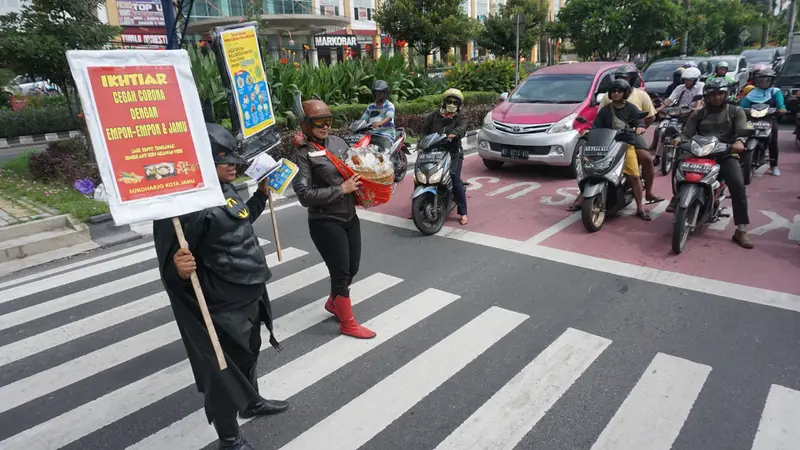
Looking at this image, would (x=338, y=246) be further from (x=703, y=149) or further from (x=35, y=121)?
(x=35, y=121)

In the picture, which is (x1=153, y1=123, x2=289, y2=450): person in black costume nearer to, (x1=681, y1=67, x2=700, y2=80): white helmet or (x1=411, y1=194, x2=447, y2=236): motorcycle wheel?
(x1=411, y1=194, x2=447, y2=236): motorcycle wheel

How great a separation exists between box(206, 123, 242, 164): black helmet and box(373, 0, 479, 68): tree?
1795cm

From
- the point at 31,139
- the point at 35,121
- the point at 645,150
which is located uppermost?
the point at 35,121

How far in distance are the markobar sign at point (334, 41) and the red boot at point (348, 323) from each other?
1420 inches

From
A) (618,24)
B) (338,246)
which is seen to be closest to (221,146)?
(338,246)

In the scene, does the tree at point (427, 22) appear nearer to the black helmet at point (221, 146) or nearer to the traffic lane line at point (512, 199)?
the traffic lane line at point (512, 199)

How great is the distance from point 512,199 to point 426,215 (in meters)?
2.09

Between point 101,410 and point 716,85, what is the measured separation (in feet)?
20.7

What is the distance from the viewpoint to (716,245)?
20.1ft

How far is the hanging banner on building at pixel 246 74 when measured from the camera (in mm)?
4293

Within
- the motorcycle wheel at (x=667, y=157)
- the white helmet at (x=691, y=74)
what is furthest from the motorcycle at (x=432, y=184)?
the white helmet at (x=691, y=74)

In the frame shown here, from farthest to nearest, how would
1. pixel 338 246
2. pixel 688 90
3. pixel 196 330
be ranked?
pixel 688 90
pixel 338 246
pixel 196 330

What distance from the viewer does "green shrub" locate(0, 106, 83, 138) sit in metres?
16.9

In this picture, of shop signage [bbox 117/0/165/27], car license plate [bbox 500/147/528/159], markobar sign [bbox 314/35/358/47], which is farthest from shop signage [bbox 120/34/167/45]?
car license plate [bbox 500/147/528/159]
